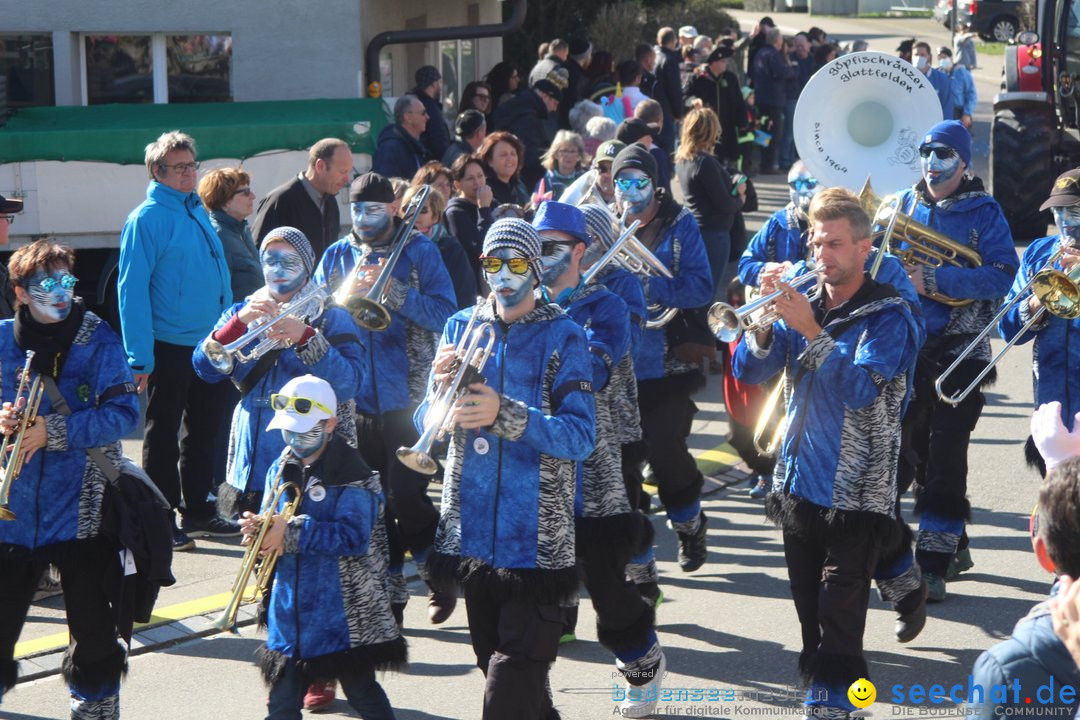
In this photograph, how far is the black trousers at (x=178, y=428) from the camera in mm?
7898

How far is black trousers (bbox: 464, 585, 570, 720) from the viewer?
4.72m

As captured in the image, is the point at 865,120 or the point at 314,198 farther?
the point at 314,198

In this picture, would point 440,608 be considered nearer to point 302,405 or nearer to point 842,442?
point 302,405

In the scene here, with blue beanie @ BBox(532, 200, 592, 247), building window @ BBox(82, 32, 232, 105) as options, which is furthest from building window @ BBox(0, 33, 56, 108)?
blue beanie @ BBox(532, 200, 592, 247)

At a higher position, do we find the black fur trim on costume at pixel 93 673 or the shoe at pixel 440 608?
the black fur trim on costume at pixel 93 673

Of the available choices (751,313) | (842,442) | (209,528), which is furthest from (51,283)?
(209,528)

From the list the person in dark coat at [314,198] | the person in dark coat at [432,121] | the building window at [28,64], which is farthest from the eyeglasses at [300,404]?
the building window at [28,64]

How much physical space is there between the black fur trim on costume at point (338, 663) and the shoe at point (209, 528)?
9.96ft

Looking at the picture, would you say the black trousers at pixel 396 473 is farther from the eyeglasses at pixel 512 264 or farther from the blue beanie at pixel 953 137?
the blue beanie at pixel 953 137

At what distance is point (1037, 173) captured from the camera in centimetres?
1631

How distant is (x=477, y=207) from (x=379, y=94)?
Answer: 466 centimetres

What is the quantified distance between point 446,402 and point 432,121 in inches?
326

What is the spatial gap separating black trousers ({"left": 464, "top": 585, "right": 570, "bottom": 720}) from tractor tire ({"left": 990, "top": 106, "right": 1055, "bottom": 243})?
12.7m

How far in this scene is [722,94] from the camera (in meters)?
17.9
